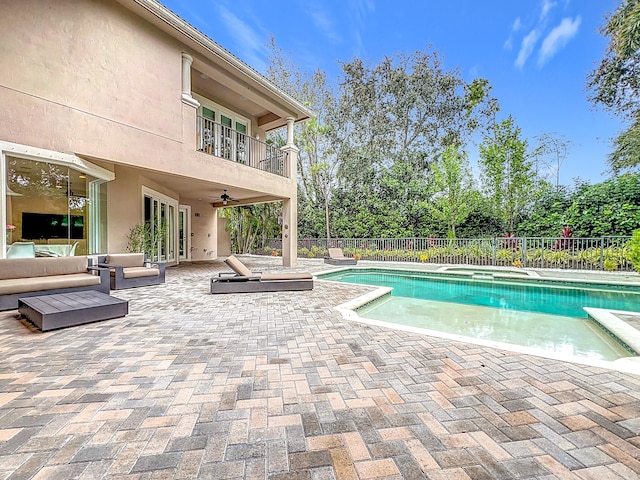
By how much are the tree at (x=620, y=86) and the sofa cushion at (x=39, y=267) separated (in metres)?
18.2

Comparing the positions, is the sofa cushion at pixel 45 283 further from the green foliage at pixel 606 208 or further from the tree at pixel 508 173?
the green foliage at pixel 606 208

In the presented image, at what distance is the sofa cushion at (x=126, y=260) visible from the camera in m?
7.71

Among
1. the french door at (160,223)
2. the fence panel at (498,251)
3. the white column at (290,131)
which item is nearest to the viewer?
the french door at (160,223)

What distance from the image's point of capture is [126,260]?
7.92m

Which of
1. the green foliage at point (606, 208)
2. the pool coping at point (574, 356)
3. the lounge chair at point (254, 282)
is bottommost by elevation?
the pool coping at point (574, 356)

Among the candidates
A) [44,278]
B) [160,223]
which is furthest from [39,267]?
[160,223]

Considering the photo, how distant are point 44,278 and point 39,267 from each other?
299 millimetres

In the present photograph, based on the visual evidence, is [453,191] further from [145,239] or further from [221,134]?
[145,239]

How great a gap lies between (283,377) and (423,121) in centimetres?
2082

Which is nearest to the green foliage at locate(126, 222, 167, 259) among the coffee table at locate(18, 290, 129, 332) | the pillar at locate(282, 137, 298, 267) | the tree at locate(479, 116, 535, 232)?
the coffee table at locate(18, 290, 129, 332)

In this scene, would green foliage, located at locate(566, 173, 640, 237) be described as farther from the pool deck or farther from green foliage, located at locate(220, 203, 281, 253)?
green foliage, located at locate(220, 203, 281, 253)

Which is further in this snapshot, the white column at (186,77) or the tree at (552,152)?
the tree at (552,152)

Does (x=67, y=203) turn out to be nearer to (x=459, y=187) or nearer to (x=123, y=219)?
(x=123, y=219)

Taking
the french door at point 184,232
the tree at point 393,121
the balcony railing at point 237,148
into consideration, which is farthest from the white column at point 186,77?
the tree at point 393,121
